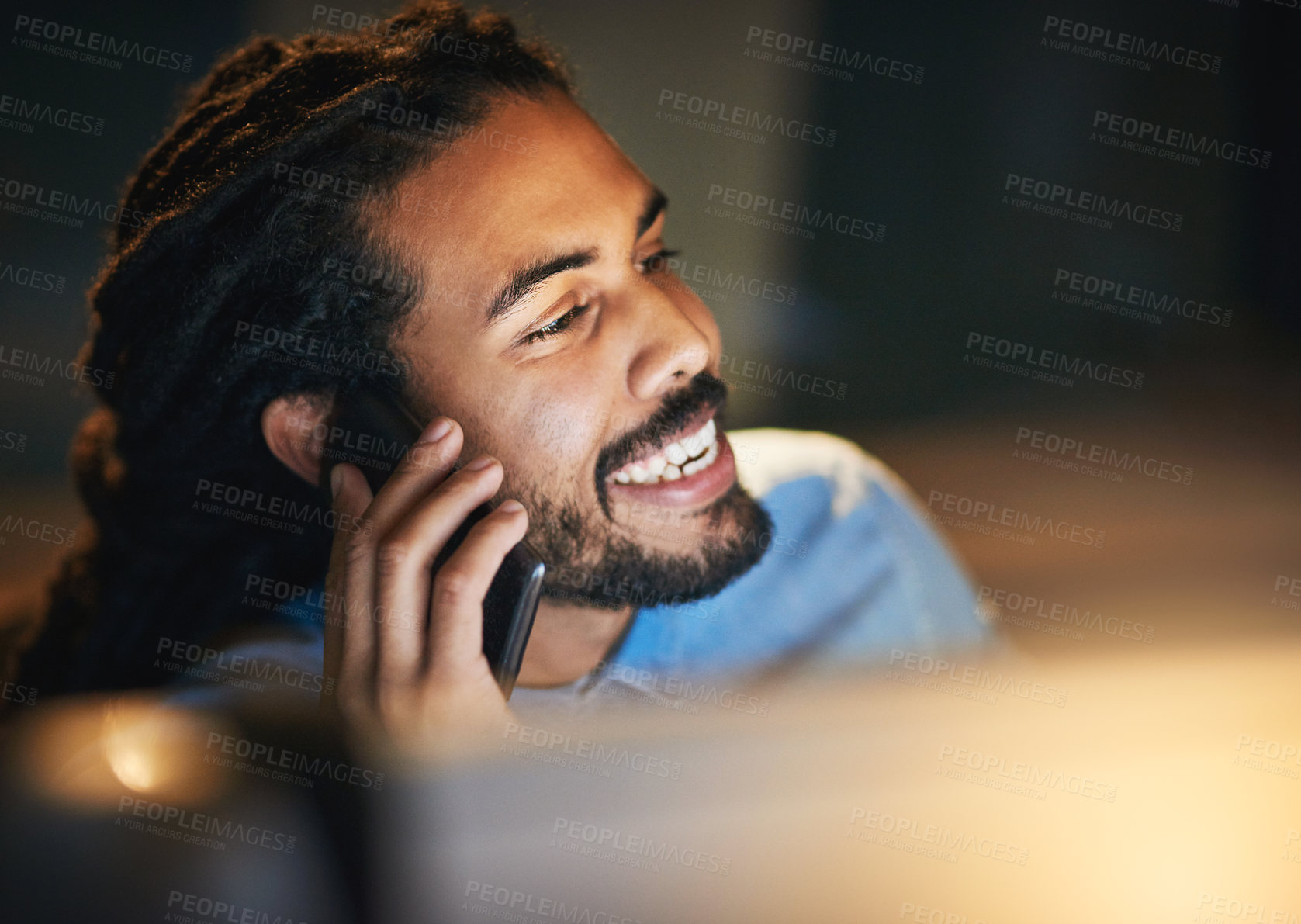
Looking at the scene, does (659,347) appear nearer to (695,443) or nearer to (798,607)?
(695,443)

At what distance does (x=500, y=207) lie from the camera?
1.21 m

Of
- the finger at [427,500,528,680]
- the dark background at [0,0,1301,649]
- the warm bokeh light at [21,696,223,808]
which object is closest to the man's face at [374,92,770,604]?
the finger at [427,500,528,680]

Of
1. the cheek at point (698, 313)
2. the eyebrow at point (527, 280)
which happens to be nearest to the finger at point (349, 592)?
the eyebrow at point (527, 280)

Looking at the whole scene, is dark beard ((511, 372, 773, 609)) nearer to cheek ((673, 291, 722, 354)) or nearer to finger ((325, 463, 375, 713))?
cheek ((673, 291, 722, 354))

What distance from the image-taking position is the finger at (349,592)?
1.17m

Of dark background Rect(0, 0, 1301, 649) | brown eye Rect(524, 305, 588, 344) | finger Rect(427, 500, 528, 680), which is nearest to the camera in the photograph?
finger Rect(427, 500, 528, 680)

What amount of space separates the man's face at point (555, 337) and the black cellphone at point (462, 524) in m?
0.06

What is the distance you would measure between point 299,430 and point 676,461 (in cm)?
61

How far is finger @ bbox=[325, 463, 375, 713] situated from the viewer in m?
1.17

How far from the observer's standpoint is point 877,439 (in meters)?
1.66

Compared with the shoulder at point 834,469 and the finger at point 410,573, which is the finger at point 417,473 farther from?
the shoulder at point 834,469

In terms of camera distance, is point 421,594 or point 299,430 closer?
point 421,594

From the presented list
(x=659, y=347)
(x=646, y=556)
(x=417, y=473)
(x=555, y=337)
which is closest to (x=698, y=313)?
→ (x=659, y=347)

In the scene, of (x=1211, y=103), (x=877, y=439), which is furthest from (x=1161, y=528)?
(x=1211, y=103)
